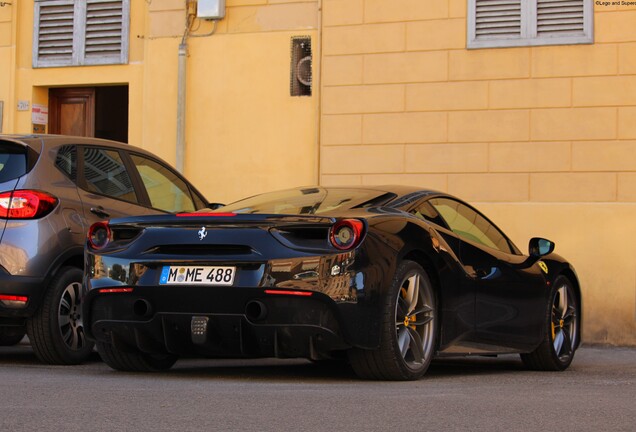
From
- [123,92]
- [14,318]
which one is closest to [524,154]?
[123,92]

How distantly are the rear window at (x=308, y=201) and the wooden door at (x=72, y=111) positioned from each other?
26.9ft

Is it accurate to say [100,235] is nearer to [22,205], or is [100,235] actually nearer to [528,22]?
[22,205]

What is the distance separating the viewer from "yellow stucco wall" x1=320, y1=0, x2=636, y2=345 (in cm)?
1310

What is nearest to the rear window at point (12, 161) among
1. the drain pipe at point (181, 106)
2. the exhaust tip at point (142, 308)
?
the exhaust tip at point (142, 308)

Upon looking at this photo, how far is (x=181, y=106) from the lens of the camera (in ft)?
48.9

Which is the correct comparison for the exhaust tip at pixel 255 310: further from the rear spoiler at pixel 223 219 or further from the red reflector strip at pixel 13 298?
the red reflector strip at pixel 13 298

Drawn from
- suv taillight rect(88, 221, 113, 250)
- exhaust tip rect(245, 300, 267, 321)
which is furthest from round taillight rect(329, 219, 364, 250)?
suv taillight rect(88, 221, 113, 250)

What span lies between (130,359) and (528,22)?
733cm

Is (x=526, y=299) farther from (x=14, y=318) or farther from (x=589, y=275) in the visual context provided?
(x=589, y=275)

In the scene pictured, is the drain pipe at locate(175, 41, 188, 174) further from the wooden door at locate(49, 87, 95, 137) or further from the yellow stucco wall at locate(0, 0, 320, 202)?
the wooden door at locate(49, 87, 95, 137)

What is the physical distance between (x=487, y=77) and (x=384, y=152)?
4.51 feet

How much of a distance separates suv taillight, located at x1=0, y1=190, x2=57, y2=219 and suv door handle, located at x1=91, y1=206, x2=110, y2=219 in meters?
0.52

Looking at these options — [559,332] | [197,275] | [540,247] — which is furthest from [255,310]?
[559,332]

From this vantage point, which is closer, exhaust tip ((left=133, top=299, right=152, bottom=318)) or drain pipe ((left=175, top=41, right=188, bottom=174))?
exhaust tip ((left=133, top=299, right=152, bottom=318))
